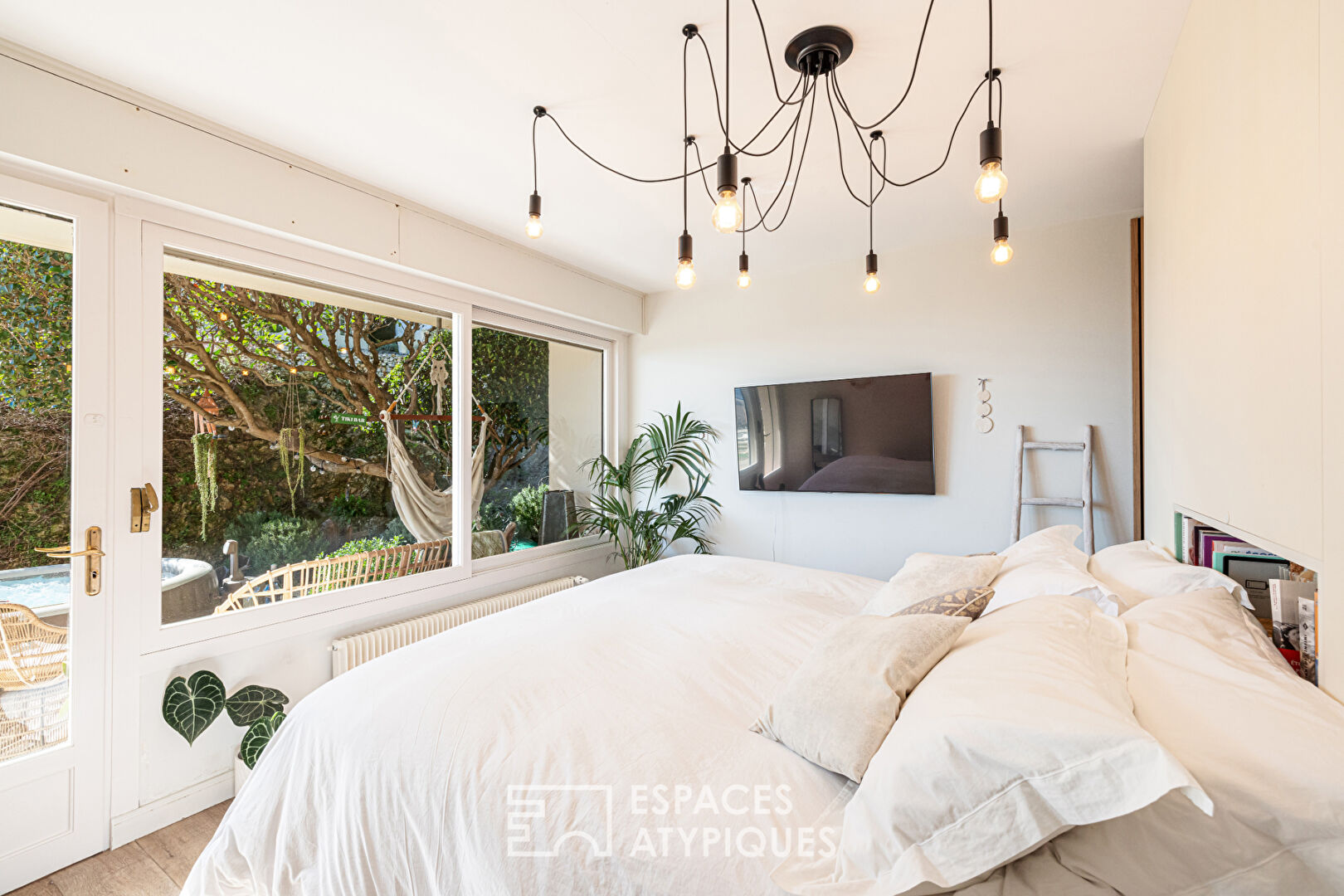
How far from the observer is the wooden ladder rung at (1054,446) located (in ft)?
9.80

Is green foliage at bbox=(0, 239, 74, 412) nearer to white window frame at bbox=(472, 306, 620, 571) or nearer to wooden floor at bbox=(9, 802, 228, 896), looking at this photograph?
wooden floor at bbox=(9, 802, 228, 896)

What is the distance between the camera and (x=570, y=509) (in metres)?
4.09

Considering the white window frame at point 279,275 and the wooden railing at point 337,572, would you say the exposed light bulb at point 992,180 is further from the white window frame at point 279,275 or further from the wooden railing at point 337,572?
the wooden railing at point 337,572

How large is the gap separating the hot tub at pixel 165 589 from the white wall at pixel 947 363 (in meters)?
2.82

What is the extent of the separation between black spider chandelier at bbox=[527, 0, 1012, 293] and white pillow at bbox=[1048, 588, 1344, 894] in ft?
3.20

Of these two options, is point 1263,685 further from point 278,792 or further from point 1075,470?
point 1075,470

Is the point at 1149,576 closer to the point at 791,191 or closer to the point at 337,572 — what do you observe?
the point at 791,191

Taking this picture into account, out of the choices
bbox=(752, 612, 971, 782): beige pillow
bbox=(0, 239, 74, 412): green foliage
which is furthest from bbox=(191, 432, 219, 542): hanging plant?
bbox=(752, 612, 971, 782): beige pillow

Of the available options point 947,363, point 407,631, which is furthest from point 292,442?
point 947,363

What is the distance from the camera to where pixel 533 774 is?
3.60ft

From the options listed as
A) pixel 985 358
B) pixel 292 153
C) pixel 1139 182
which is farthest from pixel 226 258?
pixel 1139 182

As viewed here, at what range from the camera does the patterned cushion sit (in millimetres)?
1564

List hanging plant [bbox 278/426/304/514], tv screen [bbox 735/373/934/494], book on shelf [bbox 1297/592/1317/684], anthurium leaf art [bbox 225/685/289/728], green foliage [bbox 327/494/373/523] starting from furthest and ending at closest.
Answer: tv screen [bbox 735/373/934/494], green foliage [bbox 327/494/373/523], hanging plant [bbox 278/426/304/514], anthurium leaf art [bbox 225/685/289/728], book on shelf [bbox 1297/592/1317/684]

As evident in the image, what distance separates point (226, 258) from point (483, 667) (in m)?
2.01
